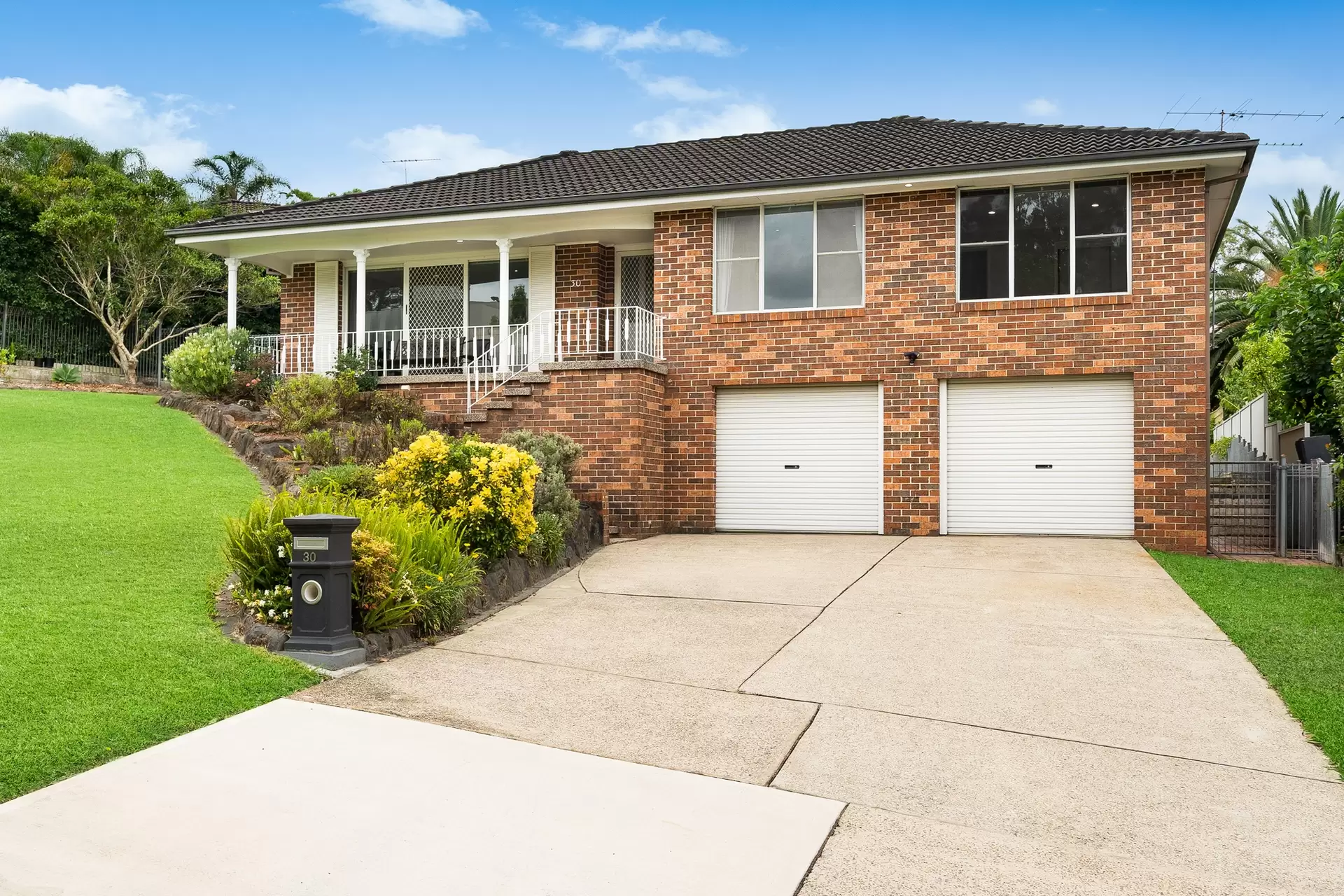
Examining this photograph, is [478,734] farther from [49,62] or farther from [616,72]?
[49,62]

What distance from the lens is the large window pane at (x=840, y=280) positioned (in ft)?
46.8

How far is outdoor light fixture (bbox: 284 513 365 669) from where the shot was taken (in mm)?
6422

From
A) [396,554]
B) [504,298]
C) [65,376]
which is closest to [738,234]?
[504,298]

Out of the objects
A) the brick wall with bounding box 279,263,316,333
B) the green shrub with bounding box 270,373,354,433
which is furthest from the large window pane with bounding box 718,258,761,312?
the brick wall with bounding box 279,263,316,333

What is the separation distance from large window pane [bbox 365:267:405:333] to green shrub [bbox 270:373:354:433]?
3533 mm

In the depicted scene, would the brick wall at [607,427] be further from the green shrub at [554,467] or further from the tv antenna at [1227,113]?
the tv antenna at [1227,113]

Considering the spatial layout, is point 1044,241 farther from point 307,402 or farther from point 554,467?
point 307,402

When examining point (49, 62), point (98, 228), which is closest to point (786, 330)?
point (98, 228)

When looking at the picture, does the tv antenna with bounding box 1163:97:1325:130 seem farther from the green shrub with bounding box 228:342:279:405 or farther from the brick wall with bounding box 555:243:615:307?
the green shrub with bounding box 228:342:279:405

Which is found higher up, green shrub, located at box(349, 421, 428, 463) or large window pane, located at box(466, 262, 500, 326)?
large window pane, located at box(466, 262, 500, 326)

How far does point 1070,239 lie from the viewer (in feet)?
44.1

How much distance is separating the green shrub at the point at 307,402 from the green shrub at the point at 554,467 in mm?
2600

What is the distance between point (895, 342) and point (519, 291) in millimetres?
6685

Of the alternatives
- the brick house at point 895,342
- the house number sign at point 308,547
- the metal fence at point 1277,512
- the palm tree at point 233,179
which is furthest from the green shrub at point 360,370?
the palm tree at point 233,179
